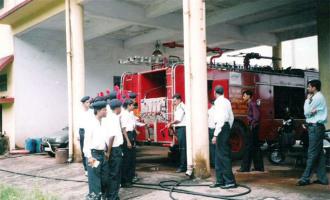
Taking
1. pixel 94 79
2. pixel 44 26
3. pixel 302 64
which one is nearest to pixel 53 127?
pixel 94 79

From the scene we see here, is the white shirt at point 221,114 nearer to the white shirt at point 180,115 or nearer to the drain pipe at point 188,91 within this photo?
the drain pipe at point 188,91

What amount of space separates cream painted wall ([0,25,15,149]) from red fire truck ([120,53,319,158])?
5.86 m

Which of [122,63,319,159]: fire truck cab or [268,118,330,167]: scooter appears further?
[122,63,319,159]: fire truck cab

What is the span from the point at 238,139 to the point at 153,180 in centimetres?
357

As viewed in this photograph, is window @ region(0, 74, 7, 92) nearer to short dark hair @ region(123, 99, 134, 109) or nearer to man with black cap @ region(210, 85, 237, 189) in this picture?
short dark hair @ region(123, 99, 134, 109)

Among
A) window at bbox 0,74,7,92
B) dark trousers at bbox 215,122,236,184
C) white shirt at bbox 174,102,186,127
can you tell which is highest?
window at bbox 0,74,7,92

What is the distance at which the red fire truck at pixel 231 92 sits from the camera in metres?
9.91

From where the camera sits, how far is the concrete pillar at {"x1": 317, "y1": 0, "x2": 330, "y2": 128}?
1147cm

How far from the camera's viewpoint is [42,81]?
1526cm

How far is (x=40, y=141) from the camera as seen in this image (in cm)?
1432

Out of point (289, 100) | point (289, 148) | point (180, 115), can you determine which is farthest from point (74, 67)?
point (289, 100)

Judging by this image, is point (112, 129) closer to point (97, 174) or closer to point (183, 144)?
point (97, 174)

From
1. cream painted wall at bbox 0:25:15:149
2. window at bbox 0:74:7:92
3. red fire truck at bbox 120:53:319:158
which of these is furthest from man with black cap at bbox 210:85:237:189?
window at bbox 0:74:7:92

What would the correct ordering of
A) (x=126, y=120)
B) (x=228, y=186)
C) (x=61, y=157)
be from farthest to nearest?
1. (x=61, y=157)
2. (x=126, y=120)
3. (x=228, y=186)
